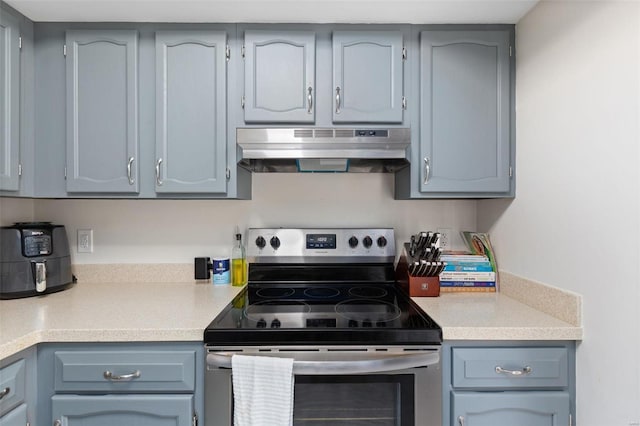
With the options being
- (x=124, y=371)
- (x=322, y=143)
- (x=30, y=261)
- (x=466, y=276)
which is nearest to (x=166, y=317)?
A: (x=124, y=371)

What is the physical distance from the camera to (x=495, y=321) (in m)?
1.26

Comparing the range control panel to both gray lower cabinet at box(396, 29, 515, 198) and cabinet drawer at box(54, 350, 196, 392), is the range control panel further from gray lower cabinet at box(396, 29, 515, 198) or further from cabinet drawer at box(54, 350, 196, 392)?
cabinet drawer at box(54, 350, 196, 392)

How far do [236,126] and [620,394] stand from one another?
1.65 m

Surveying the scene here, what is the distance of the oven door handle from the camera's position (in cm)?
114

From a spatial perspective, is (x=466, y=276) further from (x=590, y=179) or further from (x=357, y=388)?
(x=357, y=388)

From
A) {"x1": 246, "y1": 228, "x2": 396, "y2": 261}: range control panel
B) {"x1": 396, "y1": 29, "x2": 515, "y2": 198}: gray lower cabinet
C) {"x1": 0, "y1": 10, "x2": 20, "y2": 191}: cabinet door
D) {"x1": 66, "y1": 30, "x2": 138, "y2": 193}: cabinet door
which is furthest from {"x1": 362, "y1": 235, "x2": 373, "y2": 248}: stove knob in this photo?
{"x1": 0, "y1": 10, "x2": 20, "y2": 191}: cabinet door

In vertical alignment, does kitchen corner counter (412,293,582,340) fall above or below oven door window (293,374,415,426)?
above

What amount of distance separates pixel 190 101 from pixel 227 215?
2.01ft

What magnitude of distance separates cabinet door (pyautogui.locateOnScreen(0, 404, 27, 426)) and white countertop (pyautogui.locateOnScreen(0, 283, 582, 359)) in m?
0.20

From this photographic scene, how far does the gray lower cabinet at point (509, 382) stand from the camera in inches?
47.6

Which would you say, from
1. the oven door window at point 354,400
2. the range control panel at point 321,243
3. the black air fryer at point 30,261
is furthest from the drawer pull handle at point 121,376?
the range control panel at point 321,243

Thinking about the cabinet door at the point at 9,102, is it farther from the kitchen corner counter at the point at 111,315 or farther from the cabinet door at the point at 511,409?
the cabinet door at the point at 511,409

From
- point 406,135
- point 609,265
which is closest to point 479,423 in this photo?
point 609,265

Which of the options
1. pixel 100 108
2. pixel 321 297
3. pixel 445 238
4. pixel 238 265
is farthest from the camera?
pixel 445 238
